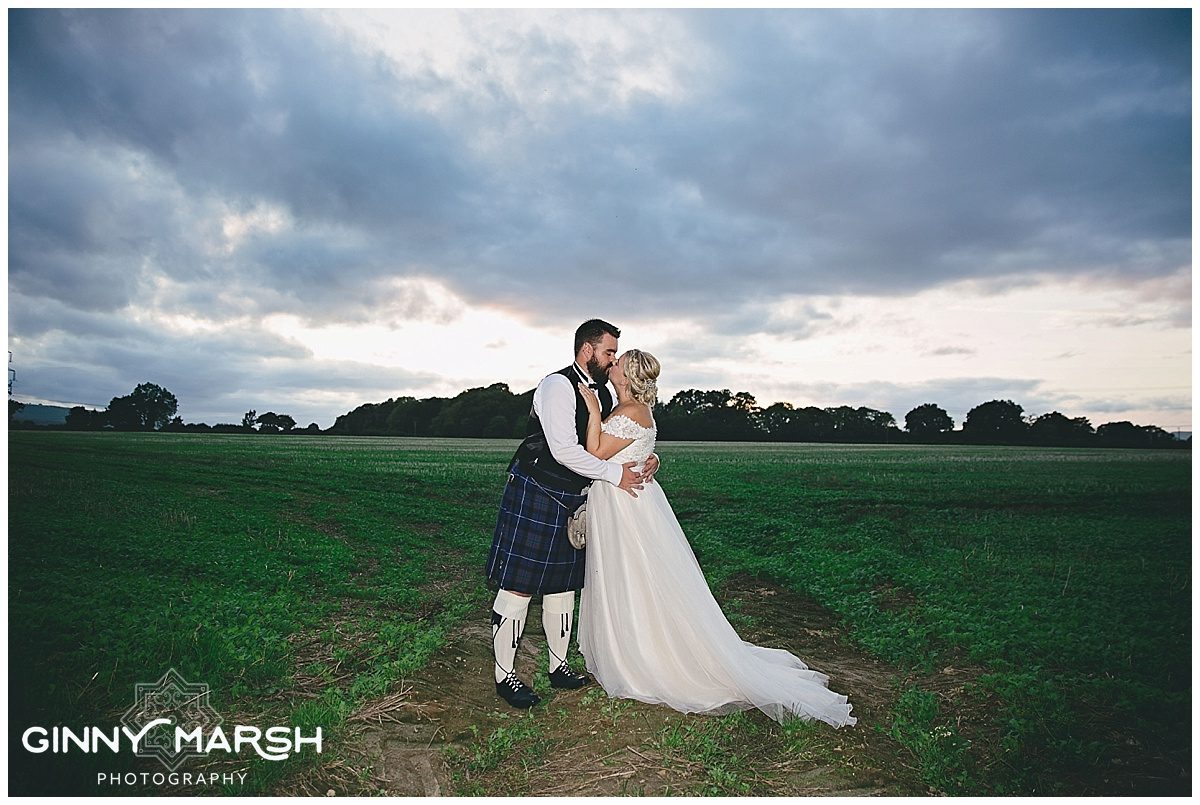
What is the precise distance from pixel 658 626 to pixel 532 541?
1163 millimetres

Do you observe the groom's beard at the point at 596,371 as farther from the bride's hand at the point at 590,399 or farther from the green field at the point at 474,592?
the green field at the point at 474,592

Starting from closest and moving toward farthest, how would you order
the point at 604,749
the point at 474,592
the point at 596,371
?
1. the point at 604,749
2. the point at 596,371
3. the point at 474,592

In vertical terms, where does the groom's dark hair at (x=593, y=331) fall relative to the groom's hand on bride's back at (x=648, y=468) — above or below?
above

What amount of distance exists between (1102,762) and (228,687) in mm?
6460

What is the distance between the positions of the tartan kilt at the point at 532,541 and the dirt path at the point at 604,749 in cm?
95

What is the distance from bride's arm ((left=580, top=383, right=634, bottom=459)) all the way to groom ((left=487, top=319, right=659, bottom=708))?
53 mm

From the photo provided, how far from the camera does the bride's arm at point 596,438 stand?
5.60 meters

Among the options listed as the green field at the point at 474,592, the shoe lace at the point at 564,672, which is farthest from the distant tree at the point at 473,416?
the shoe lace at the point at 564,672

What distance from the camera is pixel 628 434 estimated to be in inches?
223

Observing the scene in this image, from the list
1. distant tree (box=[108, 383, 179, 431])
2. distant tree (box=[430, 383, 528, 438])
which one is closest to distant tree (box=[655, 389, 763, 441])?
distant tree (box=[430, 383, 528, 438])

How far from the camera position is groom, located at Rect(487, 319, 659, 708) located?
5621 millimetres

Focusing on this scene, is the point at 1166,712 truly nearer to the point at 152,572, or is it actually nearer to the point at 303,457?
the point at 152,572

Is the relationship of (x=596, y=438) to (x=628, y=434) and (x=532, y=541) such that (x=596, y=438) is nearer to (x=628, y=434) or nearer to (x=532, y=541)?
(x=628, y=434)

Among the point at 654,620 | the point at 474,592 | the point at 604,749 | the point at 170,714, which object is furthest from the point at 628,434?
the point at 474,592
